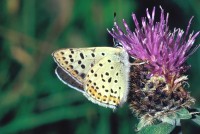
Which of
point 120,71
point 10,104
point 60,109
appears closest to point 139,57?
point 120,71

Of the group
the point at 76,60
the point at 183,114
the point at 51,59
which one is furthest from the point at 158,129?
the point at 51,59

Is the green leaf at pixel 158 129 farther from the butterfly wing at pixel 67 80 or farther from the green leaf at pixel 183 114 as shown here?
the butterfly wing at pixel 67 80

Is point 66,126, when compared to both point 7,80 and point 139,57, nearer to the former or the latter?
point 7,80

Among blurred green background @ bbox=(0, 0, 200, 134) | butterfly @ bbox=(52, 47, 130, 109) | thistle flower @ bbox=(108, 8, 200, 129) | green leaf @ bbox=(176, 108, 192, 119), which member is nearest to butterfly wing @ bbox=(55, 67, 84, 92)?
butterfly @ bbox=(52, 47, 130, 109)

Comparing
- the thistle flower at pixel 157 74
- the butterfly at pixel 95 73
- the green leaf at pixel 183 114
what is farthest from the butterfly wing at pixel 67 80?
the green leaf at pixel 183 114

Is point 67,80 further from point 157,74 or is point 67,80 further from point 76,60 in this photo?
point 157,74

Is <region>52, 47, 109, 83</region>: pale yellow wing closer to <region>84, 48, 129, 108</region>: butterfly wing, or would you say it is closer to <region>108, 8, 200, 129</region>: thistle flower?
<region>84, 48, 129, 108</region>: butterfly wing
